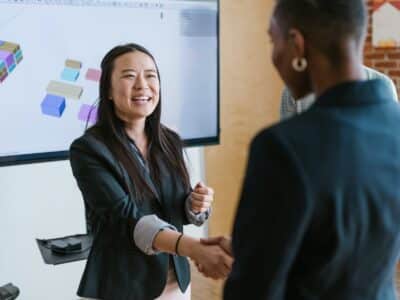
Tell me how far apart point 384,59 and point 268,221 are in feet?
12.1

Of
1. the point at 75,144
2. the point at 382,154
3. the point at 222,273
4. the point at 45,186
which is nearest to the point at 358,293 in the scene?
the point at 382,154

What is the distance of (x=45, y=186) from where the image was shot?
289cm

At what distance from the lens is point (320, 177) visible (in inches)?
34.5

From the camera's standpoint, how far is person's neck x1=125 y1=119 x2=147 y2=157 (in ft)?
5.79

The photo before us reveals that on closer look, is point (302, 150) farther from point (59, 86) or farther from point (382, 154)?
point (59, 86)

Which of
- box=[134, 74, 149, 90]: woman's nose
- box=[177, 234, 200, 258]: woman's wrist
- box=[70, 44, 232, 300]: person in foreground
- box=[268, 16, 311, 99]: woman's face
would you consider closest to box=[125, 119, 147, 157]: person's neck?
box=[70, 44, 232, 300]: person in foreground

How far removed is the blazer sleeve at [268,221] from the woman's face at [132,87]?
860 millimetres

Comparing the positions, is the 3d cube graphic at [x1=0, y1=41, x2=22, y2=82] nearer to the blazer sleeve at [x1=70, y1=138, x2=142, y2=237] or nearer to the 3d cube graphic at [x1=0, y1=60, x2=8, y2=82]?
the 3d cube graphic at [x1=0, y1=60, x2=8, y2=82]

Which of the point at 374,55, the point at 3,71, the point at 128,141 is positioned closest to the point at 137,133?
the point at 128,141

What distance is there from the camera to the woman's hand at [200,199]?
172cm

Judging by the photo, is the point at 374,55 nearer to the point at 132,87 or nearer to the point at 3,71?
Result: the point at 3,71

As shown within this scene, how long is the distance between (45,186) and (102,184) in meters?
1.40

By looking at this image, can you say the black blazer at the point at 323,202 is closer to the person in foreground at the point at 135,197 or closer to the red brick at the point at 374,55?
the person in foreground at the point at 135,197

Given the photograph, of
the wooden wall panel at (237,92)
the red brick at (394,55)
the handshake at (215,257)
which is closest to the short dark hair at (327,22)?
the handshake at (215,257)
